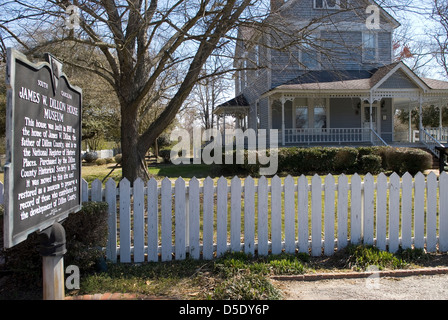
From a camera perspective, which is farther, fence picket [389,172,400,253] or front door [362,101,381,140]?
front door [362,101,381,140]

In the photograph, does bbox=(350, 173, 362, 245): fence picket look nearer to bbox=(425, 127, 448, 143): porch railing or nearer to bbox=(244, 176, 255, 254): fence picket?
bbox=(244, 176, 255, 254): fence picket

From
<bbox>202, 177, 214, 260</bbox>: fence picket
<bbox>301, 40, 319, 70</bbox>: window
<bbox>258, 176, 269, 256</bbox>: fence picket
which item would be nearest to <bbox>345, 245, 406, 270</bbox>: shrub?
<bbox>258, 176, 269, 256</bbox>: fence picket

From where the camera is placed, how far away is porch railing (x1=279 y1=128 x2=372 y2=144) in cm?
1869

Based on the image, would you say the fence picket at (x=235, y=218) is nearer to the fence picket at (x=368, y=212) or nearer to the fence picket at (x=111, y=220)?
the fence picket at (x=111, y=220)

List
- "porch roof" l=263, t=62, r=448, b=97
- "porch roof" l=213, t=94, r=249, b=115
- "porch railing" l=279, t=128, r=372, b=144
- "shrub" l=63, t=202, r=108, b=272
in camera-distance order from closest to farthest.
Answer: "shrub" l=63, t=202, r=108, b=272, "porch roof" l=263, t=62, r=448, b=97, "porch railing" l=279, t=128, r=372, b=144, "porch roof" l=213, t=94, r=249, b=115

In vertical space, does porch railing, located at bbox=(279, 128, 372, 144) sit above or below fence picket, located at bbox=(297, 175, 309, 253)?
above

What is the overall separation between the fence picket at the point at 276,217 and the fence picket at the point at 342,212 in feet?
2.94

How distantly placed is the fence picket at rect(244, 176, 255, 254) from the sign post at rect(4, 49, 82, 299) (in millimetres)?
2283

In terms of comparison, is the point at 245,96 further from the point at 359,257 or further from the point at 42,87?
the point at 42,87

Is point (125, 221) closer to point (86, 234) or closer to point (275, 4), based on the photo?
point (86, 234)

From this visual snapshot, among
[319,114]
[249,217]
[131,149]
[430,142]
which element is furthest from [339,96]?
[249,217]

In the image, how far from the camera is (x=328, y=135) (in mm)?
19125

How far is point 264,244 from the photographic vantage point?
500cm

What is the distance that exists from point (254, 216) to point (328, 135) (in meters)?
15.2
